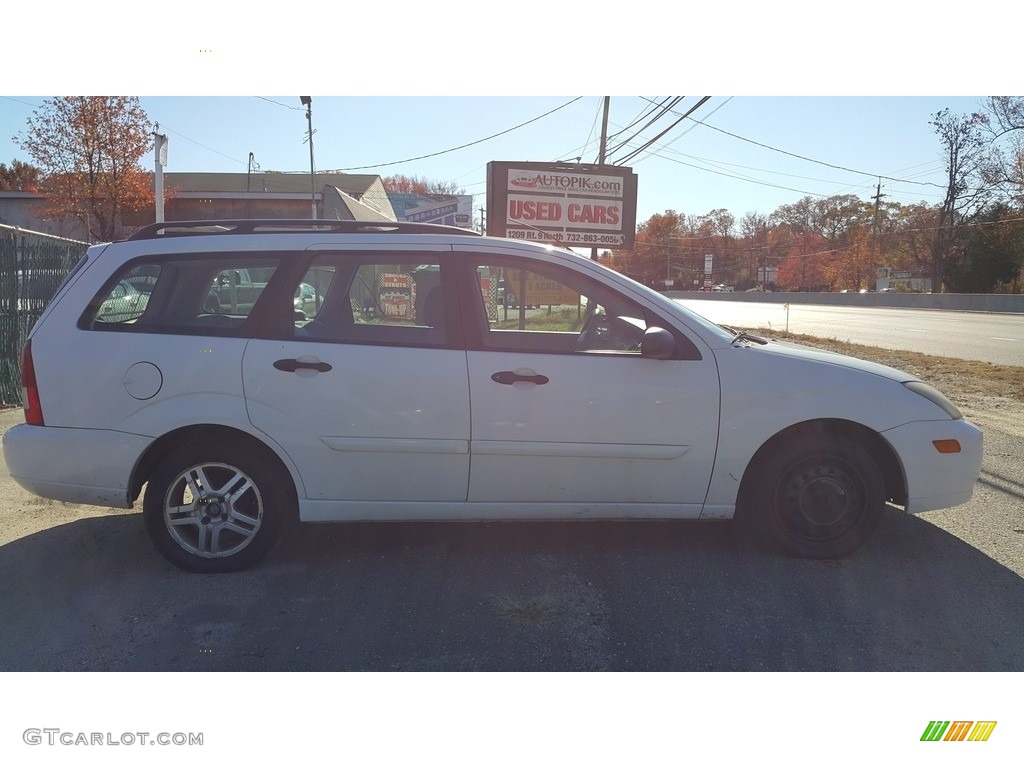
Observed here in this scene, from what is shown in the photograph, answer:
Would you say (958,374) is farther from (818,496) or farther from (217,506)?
(217,506)

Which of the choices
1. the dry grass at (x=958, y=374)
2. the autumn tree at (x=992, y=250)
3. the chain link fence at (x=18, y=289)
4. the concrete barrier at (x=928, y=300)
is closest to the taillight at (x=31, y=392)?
the chain link fence at (x=18, y=289)

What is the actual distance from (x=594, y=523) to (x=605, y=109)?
17.0 metres

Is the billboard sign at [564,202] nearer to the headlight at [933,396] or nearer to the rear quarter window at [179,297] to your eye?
the rear quarter window at [179,297]

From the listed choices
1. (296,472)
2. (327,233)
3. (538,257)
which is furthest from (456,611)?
(327,233)

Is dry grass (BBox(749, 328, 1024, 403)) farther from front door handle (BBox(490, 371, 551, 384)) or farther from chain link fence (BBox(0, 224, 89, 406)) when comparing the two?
chain link fence (BBox(0, 224, 89, 406))

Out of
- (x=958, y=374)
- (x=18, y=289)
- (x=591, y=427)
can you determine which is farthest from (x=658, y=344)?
(x=958, y=374)

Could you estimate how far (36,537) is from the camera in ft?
14.3

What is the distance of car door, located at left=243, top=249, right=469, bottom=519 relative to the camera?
365 cm

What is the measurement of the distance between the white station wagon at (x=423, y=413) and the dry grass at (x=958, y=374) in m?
4.19

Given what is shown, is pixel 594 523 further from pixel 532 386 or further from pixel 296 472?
pixel 296 472

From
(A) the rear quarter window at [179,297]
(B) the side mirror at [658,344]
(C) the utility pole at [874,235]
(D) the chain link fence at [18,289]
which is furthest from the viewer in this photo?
(C) the utility pole at [874,235]

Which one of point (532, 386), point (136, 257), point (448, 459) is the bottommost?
point (448, 459)

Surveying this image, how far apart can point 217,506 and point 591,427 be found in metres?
2.07

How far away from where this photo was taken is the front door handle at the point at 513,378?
3.65 meters
